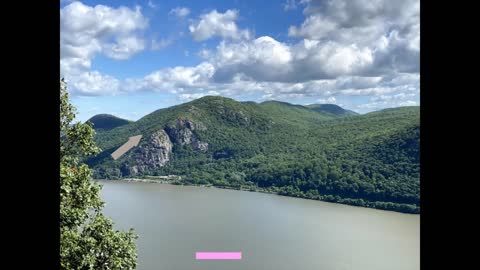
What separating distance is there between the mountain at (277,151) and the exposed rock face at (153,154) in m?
0.15

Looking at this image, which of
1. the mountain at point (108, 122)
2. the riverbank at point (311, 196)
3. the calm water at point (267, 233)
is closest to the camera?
the calm water at point (267, 233)

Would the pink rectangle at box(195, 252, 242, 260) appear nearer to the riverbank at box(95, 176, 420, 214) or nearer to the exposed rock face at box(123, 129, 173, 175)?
the riverbank at box(95, 176, 420, 214)

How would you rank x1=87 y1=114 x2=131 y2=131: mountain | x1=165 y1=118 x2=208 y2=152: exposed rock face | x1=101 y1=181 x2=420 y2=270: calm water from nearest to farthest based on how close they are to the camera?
1. x1=101 y1=181 x2=420 y2=270: calm water
2. x1=165 y1=118 x2=208 y2=152: exposed rock face
3. x1=87 y1=114 x2=131 y2=131: mountain

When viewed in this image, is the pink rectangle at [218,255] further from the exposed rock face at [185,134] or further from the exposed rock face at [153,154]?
the exposed rock face at [185,134]

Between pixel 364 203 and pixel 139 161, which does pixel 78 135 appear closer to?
pixel 364 203

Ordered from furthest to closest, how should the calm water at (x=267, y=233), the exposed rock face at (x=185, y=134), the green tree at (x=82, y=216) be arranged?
the exposed rock face at (x=185, y=134)
the calm water at (x=267, y=233)
the green tree at (x=82, y=216)

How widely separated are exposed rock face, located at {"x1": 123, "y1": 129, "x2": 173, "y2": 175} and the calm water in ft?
68.6

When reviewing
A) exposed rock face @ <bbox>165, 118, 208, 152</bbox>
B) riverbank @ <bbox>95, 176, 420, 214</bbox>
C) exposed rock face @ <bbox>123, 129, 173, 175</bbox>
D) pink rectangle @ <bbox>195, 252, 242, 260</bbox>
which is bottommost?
pink rectangle @ <bbox>195, 252, 242, 260</bbox>

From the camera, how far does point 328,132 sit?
62062 millimetres

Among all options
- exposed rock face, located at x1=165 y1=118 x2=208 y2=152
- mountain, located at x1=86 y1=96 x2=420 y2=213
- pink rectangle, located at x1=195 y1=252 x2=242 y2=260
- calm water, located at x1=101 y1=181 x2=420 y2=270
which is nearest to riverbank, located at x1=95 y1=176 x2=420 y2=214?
mountain, located at x1=86 y1=96 x2=420 y2=213

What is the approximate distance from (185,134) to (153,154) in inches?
251

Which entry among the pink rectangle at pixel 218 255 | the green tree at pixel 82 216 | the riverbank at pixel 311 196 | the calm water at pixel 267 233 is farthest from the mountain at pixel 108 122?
the green tree at pixel 82 216

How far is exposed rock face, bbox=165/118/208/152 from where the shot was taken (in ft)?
226

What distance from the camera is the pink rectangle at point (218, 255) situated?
71.6 feet
